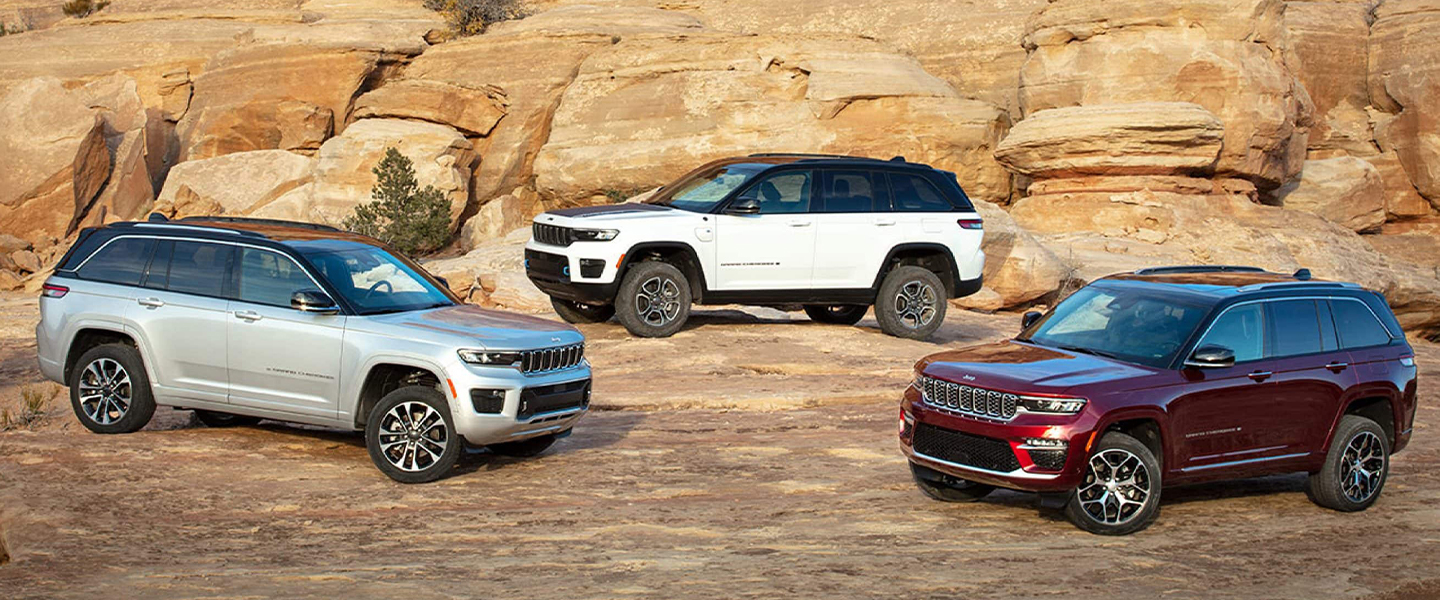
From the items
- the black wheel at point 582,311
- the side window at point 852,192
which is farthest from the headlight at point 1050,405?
the black wheel at point 582,311

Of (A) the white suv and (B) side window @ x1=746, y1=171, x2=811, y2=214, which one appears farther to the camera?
(B) side window @ x1=746, y1=171, x2=811, y2=214

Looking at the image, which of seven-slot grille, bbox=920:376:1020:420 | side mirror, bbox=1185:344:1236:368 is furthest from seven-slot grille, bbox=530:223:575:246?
side mirror, bbox=1185:344:1236:368

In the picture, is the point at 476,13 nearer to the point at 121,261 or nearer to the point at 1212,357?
the point at 121,261

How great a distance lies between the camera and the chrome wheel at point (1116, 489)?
8.07 m

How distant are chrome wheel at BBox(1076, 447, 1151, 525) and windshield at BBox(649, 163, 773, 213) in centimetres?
829

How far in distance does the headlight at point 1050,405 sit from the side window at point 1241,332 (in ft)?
4.29

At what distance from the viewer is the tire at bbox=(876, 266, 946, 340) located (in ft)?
54.1

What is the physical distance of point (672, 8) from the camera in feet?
130

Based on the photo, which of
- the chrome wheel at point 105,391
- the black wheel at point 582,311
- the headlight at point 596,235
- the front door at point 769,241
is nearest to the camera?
the chrome wheel at point 105,391

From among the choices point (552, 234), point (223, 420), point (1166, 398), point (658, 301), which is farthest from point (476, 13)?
point (1166, 398)

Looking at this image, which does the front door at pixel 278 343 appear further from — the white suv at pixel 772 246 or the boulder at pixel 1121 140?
the boulder at pixel 1121 140

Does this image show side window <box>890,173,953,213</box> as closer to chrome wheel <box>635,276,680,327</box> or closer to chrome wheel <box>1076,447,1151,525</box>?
chrome wheel <box>635,276,680,327</box>

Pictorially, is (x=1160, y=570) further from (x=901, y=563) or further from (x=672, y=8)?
(x=672, y=8)

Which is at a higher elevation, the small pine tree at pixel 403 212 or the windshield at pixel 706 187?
the windshield at pixel 706 187
